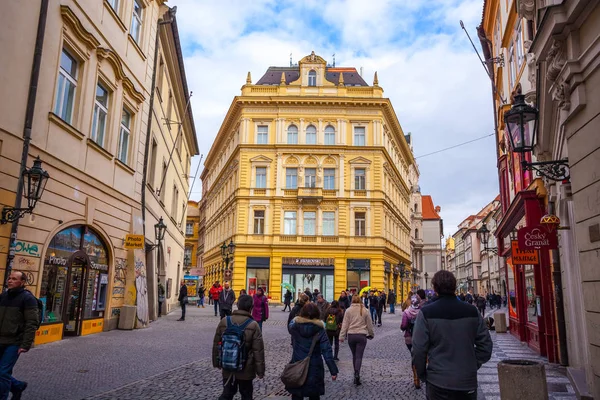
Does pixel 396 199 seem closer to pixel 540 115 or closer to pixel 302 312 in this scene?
pixel 540 115

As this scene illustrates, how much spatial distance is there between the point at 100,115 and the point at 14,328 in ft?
34.5

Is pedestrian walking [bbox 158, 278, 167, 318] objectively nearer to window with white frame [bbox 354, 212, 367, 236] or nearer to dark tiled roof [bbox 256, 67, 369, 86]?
window with white frame [bbox 354, 212, 367, 236]

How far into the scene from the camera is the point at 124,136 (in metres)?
17.7

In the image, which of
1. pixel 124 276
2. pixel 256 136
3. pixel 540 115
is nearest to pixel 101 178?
pixel 124 276

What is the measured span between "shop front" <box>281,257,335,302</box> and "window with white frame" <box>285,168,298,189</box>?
248 inches

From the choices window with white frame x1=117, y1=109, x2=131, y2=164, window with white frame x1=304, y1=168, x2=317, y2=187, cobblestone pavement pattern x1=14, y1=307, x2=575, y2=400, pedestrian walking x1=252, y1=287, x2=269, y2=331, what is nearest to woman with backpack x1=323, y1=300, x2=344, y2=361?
cobblestone pavement pattern x1=14, y1=307, x2=575, y2=400

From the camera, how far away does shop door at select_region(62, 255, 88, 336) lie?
13.6m

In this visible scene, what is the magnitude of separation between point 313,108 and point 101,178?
30902 millimetres

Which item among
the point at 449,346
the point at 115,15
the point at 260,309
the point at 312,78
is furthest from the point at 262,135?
the point at 449,346

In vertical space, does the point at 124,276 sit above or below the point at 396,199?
below

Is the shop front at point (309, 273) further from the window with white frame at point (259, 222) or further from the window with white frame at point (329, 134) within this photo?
the window with white frame at point (329, 134)

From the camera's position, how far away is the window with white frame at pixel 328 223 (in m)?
42.7

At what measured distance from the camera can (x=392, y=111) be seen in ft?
152

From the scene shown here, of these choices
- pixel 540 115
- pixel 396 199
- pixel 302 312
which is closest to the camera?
pixel 302 312
